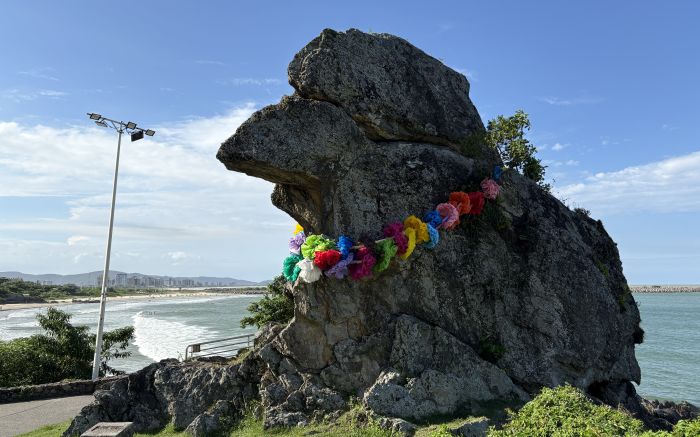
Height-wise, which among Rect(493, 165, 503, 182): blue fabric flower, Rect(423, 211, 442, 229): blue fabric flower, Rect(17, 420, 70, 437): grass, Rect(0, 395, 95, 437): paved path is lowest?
Rect(0, 395, 95, 437): paved path

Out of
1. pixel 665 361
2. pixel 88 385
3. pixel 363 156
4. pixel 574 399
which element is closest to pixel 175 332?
pixel 88 385

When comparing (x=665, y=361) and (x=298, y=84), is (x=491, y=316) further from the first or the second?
(x=665, y=361)

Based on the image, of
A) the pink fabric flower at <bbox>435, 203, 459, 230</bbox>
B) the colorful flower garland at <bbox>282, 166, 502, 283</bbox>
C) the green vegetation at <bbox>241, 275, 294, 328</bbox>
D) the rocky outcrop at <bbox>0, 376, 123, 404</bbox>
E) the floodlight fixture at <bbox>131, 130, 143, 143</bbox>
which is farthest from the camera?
the green vegetation at <bbox>241, 275, 294, 328</bbox>

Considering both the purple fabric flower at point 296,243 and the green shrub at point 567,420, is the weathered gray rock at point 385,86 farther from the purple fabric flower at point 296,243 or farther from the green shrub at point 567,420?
the green shrub at point 567,420

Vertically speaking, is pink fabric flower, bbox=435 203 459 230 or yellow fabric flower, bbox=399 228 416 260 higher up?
pink fabric flower, bbox=435 203 459 230

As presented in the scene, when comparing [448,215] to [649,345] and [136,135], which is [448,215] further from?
[649,345]

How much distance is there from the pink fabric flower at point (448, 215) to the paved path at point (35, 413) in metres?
10.4

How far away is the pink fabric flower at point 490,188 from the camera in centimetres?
1170

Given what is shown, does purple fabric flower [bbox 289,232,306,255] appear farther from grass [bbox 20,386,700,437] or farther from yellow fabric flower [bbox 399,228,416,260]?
grass [bbox 20,386,700,437]

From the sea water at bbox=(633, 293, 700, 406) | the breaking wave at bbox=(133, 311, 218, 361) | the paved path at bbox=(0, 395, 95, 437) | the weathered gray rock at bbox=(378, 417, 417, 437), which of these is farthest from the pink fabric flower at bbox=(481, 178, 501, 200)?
the breaking wave at bbox=(133, 311, 218, 361)

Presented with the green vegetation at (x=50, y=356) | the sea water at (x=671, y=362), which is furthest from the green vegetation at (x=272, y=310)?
the sea water at (x=671, y=362)

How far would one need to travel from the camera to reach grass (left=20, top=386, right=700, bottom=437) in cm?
553

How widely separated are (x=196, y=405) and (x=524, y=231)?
8148mm

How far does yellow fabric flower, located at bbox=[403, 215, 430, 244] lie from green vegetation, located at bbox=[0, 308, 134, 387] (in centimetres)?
1508
